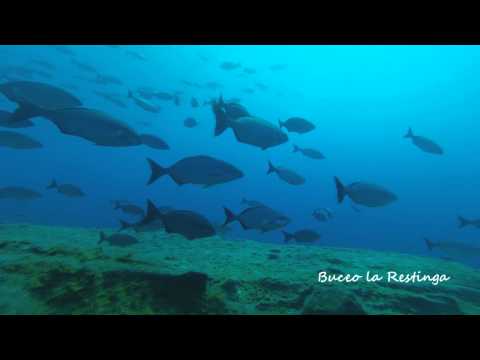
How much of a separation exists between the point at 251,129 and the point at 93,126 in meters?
2.50

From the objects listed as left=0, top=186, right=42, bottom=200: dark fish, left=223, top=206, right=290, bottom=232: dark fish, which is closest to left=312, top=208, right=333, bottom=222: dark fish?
left=223, top=206, right=290, bottom=232: dark fish

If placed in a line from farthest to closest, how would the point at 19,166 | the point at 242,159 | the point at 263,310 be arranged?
the point at 242,159, the point at 19,166, the point at 263,310

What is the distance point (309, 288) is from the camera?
4594 mm

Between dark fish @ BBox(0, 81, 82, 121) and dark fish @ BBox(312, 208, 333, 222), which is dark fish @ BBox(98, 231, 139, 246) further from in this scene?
dark fish @ BBox(312, 208, 333, 222)

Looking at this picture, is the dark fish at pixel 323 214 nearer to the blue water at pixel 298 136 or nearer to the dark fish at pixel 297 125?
the dark fish at pixel 297 125

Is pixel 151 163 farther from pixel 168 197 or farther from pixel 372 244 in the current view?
pixel 168 197

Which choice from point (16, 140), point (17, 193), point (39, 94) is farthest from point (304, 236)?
point (17, 193)

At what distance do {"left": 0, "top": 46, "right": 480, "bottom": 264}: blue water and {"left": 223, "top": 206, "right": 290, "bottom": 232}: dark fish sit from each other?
27.7 metres

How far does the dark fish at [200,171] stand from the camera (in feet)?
16.8

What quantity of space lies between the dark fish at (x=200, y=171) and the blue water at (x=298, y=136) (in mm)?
28925

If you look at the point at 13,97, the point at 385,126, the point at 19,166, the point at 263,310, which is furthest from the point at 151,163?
the point at 385,126
